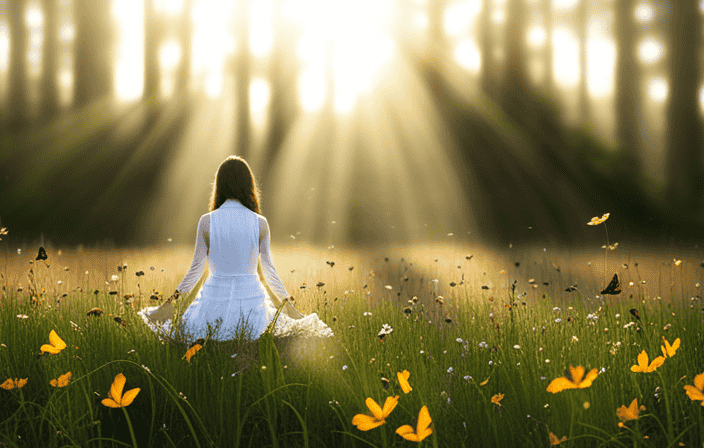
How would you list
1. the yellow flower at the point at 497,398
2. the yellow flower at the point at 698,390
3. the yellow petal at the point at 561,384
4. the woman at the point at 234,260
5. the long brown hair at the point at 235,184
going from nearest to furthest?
the yellow petal at the point at 561,384 → the yellow flower at the point at 698,390 → the yellow flower at the point at 497,398 → the woman at the point at 234,260 → the long brown hair at the point at 235,184

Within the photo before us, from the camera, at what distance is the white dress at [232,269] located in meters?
3.54

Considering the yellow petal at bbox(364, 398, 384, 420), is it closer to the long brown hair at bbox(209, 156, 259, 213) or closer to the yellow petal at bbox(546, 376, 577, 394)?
the yellow petal at bbox(546, 376, 577, 394)

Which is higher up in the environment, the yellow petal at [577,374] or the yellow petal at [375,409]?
the yellow petal at [577,374]

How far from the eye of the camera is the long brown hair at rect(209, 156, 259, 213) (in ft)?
12.3

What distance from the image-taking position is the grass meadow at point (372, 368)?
1828 millimetres

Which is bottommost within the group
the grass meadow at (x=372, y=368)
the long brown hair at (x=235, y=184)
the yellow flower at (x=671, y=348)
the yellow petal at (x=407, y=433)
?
the grass meadow at (x=372, y=368)

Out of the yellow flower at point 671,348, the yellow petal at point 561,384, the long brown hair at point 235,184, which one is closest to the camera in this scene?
the yellow petal at point 561,384

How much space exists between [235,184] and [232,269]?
69 centimetres

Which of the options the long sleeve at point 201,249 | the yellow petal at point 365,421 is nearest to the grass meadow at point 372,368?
the yellow petal at point 365,421

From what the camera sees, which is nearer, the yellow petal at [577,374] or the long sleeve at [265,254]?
the yellow petal at [577,374]

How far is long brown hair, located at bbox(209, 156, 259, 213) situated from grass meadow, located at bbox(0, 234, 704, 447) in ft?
3.58

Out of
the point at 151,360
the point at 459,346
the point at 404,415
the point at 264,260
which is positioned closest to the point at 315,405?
the point at 404,415

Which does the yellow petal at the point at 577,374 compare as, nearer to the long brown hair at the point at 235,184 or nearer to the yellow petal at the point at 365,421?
the yellow petal at the point at 365,421

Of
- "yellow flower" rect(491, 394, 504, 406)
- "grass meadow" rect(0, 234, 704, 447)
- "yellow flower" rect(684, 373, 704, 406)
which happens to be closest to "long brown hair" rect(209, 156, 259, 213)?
"grass meadow" rect(0, 234, 704, 447)
